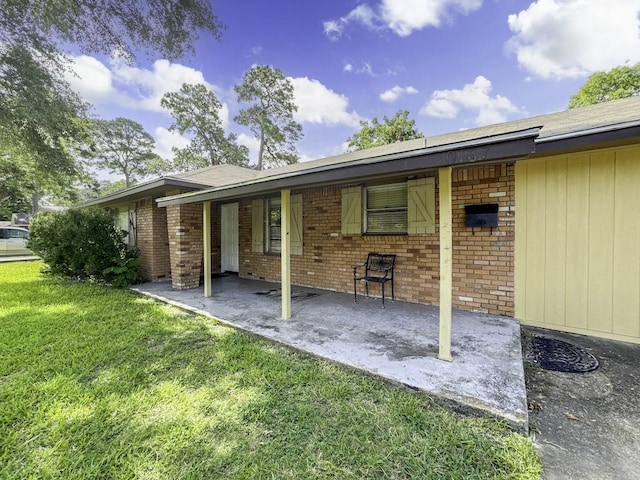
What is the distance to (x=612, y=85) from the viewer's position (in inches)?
521

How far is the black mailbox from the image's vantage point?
13.5 feet

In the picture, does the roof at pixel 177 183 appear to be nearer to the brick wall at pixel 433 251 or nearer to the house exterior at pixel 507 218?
the house exterior at pixel 507 218

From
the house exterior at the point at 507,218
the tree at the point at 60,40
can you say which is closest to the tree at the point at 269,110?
the tree at the point at 60,40

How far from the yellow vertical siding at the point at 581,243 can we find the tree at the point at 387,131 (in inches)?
642

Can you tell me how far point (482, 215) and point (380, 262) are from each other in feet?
6.20

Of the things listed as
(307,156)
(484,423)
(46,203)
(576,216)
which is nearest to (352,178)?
(484,423)

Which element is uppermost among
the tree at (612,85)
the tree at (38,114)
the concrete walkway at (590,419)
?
the tree at (612,85)

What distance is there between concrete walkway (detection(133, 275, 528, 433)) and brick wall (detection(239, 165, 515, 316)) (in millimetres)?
325

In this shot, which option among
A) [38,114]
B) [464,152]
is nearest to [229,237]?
[38,114]

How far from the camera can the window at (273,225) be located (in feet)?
23.9

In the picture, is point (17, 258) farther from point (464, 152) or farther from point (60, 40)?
point (464, 152)

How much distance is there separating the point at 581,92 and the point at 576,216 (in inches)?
635

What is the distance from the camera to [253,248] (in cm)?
761

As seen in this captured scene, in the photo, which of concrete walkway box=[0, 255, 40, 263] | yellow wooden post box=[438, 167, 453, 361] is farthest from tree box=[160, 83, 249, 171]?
yellow wooden post box=[438, 167, 453, 361]
